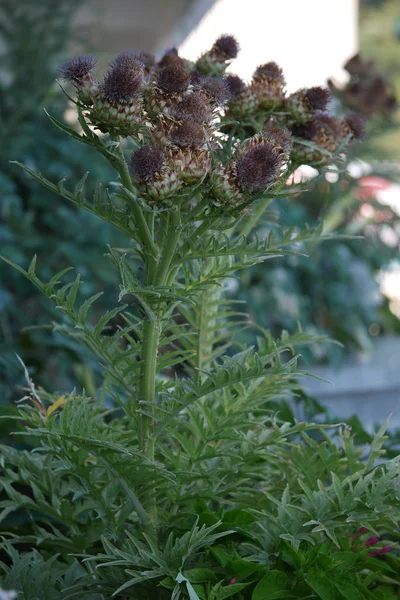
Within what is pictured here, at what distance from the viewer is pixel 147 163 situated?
2.63 ft

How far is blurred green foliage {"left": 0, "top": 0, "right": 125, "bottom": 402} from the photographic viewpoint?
2.39 m

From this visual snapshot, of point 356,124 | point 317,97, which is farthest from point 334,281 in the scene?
point 317,97

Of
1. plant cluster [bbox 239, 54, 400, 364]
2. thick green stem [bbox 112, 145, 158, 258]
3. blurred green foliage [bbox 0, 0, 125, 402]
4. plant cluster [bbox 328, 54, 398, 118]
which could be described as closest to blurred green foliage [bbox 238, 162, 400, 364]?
plant cluster [bbox 239, 54, 400, 364]

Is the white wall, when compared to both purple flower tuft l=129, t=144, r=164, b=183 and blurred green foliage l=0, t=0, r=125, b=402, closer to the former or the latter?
blurred green foliage l=0, t=0, r=125, b=402

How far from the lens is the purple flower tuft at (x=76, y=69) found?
32.9 inches

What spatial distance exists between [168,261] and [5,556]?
19.8 inches

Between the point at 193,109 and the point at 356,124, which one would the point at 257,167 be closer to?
the point at 193,109

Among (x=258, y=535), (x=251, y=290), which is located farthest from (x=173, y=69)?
(x=251, y=290)

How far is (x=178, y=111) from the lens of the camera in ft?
2.76

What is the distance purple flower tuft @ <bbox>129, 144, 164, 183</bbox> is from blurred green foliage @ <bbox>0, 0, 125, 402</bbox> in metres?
1.33

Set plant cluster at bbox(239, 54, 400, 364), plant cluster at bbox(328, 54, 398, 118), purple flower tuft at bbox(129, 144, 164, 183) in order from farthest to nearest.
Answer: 1. plant cluster at bbox(239, 54, 400, 364)
2. plant cluster at bbox(328, 54, 398, 118)
3. purple flower tuft at bbox(129, 144, 164, 183)

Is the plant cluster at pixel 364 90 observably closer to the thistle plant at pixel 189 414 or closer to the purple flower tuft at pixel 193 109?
the thistle plant at pixel 189 414

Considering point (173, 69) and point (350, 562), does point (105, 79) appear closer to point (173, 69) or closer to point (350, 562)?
point (173, 69)

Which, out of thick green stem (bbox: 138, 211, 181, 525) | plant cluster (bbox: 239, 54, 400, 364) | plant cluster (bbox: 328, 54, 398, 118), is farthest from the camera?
plant cluster (bbox: 239, 54, 400, 364)
